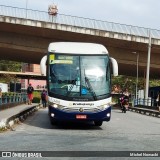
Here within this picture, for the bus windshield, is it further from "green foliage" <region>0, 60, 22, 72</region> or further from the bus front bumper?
"green foliage" <region>0, 60, 22, 72</region>

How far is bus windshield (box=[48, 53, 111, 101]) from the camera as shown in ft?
49.6

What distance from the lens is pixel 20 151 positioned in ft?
29.6

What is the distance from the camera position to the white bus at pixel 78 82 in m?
15.0

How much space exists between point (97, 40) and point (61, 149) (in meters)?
32.0

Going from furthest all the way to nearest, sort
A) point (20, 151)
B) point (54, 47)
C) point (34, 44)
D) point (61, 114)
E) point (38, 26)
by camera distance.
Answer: point (34, 44), point (38, 26), point (54, 47), point (61, 114), point (20, 151)

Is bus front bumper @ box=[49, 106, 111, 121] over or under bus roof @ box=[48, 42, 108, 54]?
under

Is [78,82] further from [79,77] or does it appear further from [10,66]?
[10,66]

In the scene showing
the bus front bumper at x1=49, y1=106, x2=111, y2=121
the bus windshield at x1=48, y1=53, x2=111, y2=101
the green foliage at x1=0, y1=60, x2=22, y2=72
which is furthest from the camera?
the green foliage at x1=0, y1=60, x2=22, y2=72

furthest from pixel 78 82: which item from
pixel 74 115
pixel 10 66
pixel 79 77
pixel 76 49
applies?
pixel 10 66

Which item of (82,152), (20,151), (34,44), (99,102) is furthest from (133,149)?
(34,44)

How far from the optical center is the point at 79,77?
50.4ft

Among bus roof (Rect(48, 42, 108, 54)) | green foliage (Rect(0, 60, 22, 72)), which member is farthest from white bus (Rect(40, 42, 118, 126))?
green foliage (Rect(0, 60, 22, 72))

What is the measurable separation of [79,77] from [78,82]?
208 millimetres

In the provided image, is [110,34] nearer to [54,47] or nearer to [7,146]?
[54,47]
